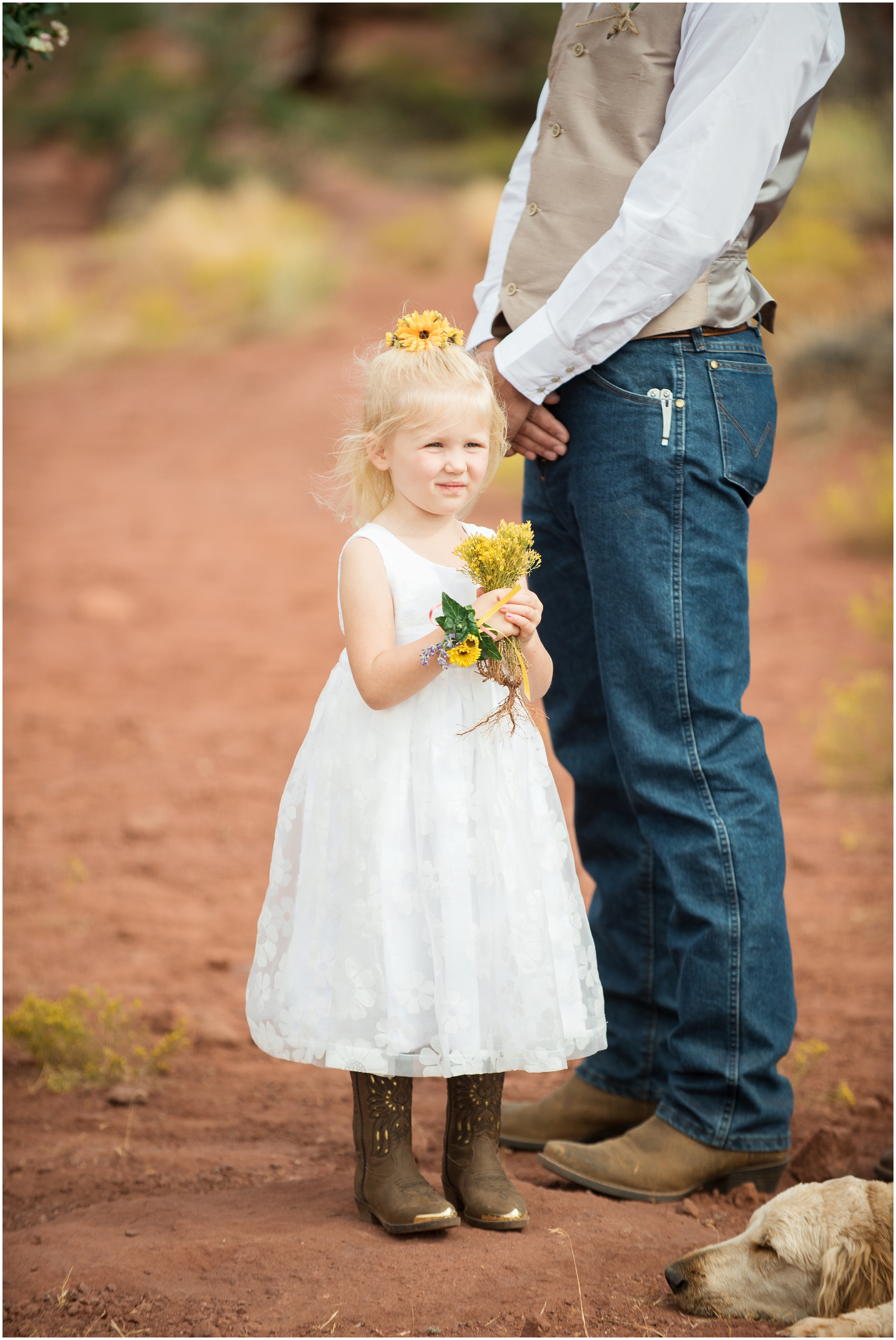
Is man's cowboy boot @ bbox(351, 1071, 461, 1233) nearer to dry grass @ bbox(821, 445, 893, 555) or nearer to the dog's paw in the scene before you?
the dog's paw

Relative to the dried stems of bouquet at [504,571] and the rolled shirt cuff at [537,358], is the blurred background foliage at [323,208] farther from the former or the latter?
the dried stems of bouquet at [504,571]

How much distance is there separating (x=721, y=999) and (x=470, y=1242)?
68cm

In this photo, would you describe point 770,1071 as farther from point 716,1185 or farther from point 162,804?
point 162,804

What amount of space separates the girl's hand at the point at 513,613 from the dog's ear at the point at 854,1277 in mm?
1153

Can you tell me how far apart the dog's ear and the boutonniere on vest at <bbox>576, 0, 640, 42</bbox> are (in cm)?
224

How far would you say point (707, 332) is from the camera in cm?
245

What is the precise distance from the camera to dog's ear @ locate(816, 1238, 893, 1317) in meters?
2.00

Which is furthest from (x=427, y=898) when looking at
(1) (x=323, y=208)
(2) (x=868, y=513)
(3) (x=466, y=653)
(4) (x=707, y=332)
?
(1) (x=323, y=208)

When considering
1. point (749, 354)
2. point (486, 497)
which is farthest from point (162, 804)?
point (486, 497)

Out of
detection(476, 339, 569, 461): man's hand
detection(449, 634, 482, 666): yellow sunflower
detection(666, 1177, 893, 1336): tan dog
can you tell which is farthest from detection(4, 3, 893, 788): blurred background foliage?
detection(449, 634, 482, 666): yellow sunflower

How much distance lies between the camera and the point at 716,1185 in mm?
2594

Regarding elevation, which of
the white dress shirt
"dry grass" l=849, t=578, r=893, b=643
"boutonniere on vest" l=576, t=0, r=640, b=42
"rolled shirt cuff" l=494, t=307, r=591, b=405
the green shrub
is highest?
"boutonniere on vest" l=576, t=0, r=640, b=42

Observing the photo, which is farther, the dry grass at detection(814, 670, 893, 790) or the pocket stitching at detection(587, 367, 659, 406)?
the dry grass at detection(814, 670, 893, 790)

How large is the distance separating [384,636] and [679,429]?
731mm
